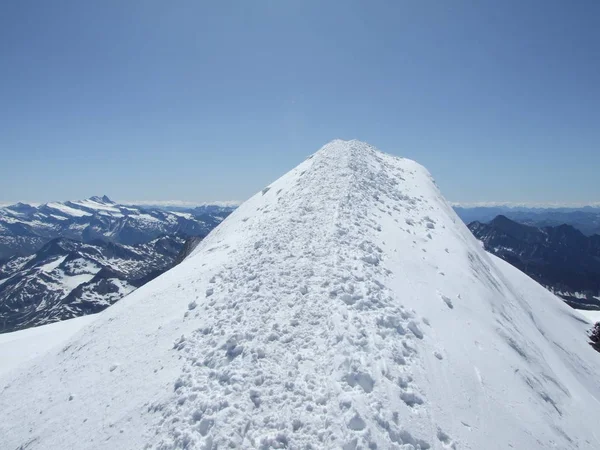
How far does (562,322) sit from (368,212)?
18.4 m

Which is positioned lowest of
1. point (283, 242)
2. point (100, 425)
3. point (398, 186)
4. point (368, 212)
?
point (100, 425)

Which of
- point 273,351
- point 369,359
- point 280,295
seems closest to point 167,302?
point 280,295

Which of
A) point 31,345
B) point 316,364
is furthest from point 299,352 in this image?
point 31,345

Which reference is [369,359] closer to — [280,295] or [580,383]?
[280,295]

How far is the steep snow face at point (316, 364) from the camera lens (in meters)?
7.48

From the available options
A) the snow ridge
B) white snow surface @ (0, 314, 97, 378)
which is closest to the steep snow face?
the snow ridge

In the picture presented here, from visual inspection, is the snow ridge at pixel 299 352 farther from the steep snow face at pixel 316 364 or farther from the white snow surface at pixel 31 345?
the white snow surface at pixel 31 345

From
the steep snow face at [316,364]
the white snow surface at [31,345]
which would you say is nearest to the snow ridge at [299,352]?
the steep snow face at [316,364]

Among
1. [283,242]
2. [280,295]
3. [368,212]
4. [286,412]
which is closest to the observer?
[286,412]

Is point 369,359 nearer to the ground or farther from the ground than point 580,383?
farther from the ground

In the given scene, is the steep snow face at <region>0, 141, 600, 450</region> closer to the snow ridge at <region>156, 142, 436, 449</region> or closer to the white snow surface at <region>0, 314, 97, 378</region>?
the snow ridge at <region>156, 142, 436, 449</region>

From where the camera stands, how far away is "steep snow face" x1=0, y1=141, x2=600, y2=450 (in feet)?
24.5

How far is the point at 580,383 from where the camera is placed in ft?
46.2

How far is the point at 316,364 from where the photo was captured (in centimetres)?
867
